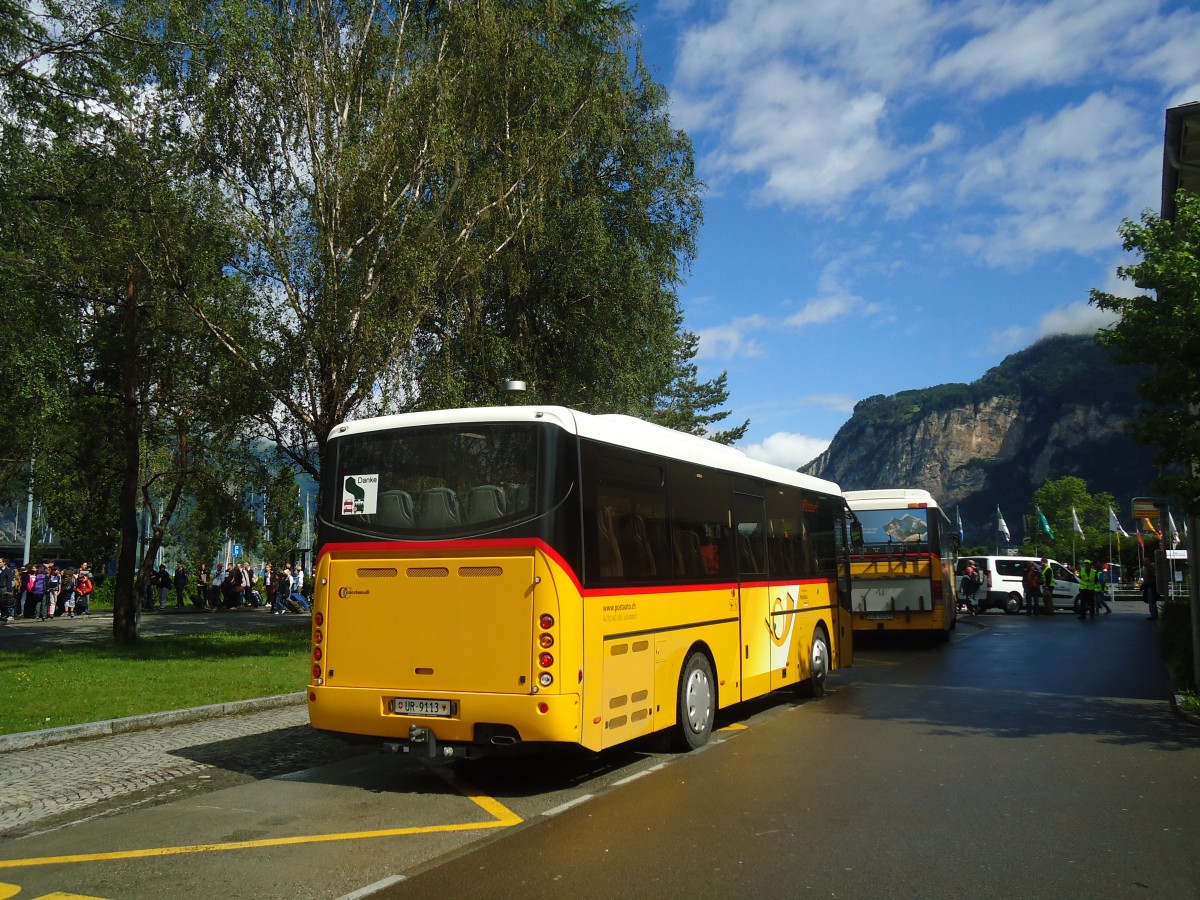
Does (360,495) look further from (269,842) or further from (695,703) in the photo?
(695,703)

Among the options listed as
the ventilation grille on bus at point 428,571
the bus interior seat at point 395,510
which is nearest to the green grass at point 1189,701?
the ventilation grille on bus at point 428,571

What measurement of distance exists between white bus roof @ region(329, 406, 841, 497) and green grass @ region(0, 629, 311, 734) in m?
5.32

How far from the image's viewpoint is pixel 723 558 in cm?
1074

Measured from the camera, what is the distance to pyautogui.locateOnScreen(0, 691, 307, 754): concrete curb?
10242 millimetres

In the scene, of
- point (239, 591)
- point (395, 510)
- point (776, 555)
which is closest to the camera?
point (395, 510)

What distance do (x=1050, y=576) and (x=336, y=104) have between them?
29334 mm

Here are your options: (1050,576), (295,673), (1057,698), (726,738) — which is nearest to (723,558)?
(726,738)

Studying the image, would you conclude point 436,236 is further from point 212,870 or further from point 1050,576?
point 1050,576

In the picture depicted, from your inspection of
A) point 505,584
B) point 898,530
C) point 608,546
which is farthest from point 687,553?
point 898,530

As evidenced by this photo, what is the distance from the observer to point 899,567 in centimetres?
2220

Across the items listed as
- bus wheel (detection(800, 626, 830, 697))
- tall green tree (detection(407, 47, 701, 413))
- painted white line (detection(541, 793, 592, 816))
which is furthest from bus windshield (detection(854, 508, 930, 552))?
painted white line (detection(541, 793, 592, 816))

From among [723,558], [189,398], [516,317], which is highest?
[516,317]

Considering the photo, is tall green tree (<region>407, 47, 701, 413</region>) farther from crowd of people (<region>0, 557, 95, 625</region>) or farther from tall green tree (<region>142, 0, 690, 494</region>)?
crowd of people (<region>0, 557, 95, 625</region>)

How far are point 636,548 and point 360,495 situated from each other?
91.7 inches
